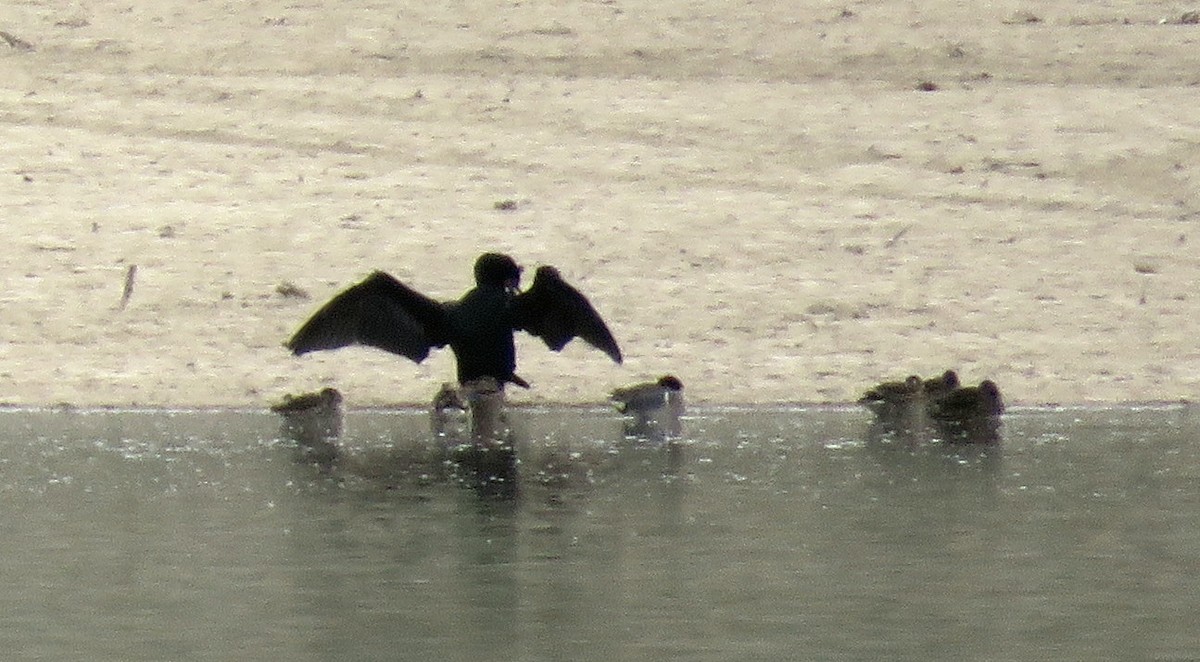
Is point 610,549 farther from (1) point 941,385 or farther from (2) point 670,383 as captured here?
(1) point 941,385

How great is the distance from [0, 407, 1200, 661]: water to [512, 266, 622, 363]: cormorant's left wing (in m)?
0.80

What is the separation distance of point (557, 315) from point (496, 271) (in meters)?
0.33

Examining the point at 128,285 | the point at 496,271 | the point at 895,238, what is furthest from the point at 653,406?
the point at 895,238

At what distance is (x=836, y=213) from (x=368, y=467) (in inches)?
231

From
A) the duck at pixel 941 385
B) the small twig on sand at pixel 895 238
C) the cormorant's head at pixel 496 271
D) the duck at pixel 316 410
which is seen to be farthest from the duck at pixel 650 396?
the small twig on sand at pixel 895 238

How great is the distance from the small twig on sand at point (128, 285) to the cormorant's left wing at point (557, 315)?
2.66m

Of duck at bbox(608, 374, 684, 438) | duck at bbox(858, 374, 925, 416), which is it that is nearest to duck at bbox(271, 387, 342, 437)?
duck at bbox(608, 374, 684, 438)

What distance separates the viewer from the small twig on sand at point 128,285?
13.2m

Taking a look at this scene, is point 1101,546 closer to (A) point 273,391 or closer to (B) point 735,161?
(A) point 273,391

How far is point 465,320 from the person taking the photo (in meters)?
11.3

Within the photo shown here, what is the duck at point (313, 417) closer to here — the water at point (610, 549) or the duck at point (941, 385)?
the water at point (610, 549)

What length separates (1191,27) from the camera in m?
18.5

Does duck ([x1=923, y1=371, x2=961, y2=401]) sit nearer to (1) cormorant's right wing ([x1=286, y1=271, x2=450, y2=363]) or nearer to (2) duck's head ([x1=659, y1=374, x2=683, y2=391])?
(2) duck's head ([x1=659, y1=374, x2=683, y2=391])

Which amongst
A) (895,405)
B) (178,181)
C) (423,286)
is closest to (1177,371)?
(895,405)
